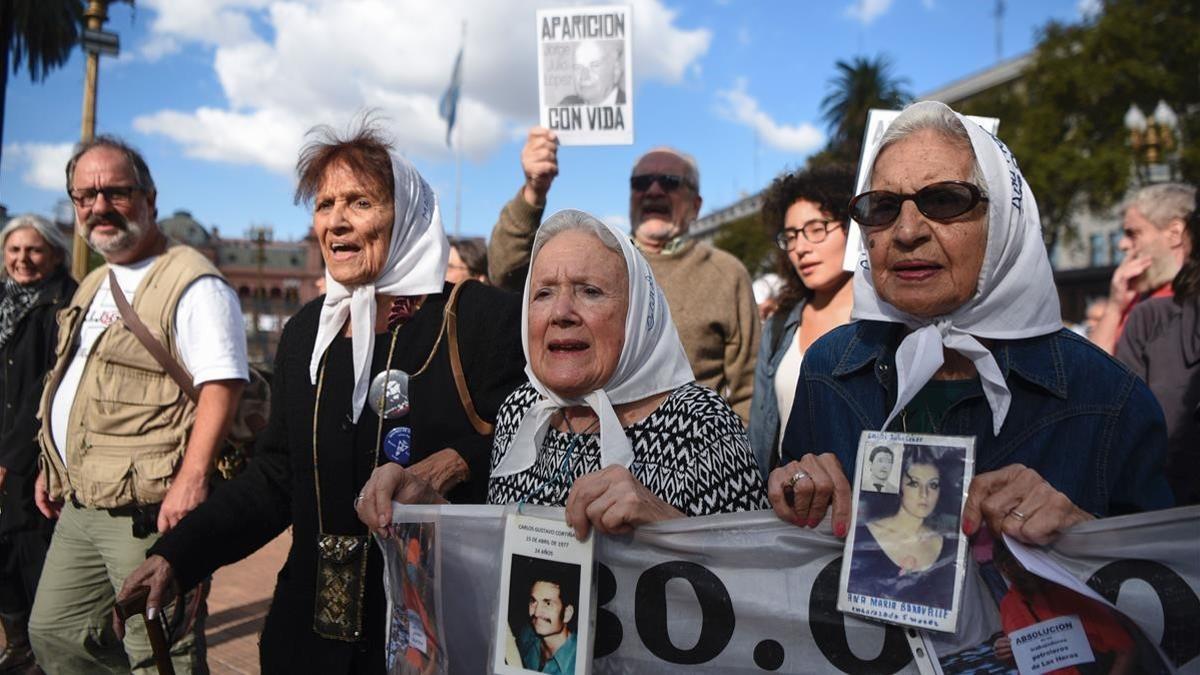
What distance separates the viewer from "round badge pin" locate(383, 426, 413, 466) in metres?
2.83

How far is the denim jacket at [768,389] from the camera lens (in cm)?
381

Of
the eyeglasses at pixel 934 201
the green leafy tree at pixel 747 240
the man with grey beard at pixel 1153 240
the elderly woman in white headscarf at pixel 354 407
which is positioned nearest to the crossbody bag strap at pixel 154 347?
the elderly woman in white headscarf at pixel 354 407

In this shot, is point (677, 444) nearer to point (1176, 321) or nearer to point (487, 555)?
point (487, 555)

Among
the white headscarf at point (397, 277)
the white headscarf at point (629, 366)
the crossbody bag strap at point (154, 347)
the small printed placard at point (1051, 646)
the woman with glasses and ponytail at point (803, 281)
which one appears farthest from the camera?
the woman with glasses and ponytail at point (803, 281)

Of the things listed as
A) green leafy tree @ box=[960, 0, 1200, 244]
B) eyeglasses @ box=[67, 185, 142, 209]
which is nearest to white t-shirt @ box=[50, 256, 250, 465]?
eyeglasses @ box=[67, 185, 142, 209]

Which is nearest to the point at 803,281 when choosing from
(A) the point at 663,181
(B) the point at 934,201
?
(A) the point at 663,181

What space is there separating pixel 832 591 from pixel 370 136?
6.84 feet

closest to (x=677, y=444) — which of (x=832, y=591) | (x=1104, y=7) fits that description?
(x=832, y=591)

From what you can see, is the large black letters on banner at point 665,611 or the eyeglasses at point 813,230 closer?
the large black letters on banner at point 665,611

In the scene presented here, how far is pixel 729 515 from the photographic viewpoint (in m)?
2.05

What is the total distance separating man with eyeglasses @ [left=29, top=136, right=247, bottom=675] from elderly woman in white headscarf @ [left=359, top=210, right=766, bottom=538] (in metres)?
1.58

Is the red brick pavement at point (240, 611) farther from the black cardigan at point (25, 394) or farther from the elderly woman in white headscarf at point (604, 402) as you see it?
the elderly woman in white headscarf at point (604, 402)

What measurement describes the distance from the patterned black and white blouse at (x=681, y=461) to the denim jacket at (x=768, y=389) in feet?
4.58

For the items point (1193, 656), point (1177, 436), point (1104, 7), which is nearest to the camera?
point (1193, 656)
